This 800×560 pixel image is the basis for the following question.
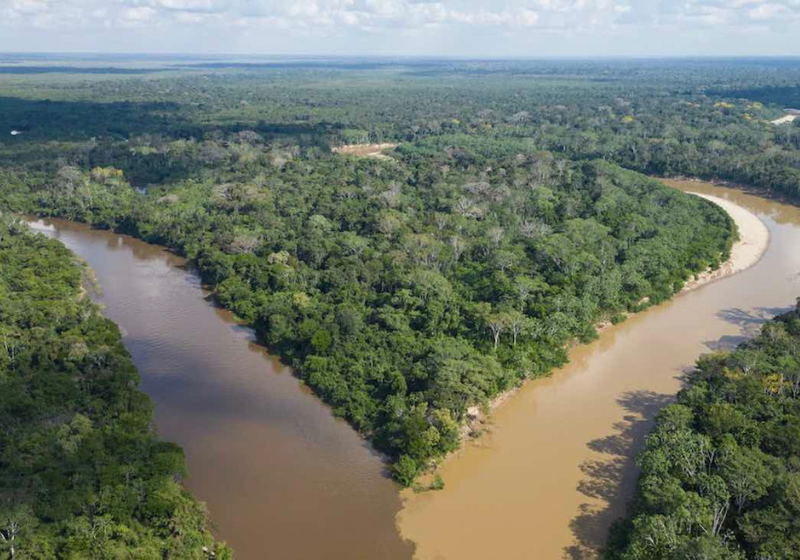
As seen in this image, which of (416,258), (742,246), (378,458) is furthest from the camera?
(742,246)

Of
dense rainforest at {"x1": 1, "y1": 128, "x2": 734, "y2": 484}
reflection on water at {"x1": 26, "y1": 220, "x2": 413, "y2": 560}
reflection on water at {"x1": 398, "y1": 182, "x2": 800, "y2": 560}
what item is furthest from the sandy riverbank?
reflection on water at {"x1": 26, "y1": 220, "x2": 413, "y2": 560}

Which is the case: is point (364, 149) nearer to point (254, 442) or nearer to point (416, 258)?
point (416, 258)

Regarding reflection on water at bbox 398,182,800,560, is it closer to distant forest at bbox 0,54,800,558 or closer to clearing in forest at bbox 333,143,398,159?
distant forest at bbox 0,54,800,558

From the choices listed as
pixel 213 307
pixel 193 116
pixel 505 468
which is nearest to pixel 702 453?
pixel 505 468

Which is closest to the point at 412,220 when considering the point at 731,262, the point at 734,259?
the point at 731,262

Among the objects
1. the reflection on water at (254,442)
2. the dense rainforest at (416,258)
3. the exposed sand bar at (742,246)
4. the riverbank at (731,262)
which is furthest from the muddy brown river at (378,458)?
the exposed sand bar at (742,246)

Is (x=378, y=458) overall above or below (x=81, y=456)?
below

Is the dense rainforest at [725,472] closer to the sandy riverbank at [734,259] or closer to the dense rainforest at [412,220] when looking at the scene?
the sandy riverbank at [734,259]

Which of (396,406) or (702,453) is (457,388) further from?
(702,453)
